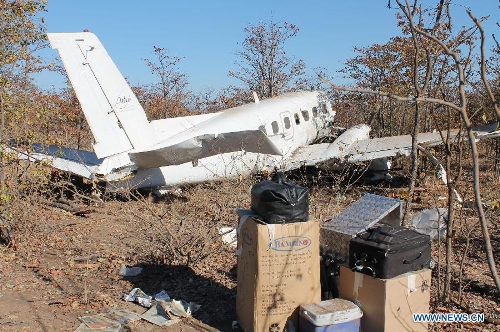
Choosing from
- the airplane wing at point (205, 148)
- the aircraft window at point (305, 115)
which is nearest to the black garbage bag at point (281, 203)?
the airplane wing at point (205, 148)

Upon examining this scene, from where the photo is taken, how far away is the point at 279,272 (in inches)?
173

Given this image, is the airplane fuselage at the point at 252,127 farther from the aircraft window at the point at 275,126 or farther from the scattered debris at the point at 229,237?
the scattered debris at the point at 229,237

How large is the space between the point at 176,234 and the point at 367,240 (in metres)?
3.05

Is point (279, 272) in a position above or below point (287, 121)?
below

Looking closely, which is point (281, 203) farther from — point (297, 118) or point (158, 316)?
point (297, 118)

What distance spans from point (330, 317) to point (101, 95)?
24.5 ft

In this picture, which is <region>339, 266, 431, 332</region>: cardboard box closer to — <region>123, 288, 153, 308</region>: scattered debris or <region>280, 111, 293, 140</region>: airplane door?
<region>123, 288, 153, 308</region>: scattered debris

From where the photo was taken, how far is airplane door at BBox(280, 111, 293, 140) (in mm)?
13586

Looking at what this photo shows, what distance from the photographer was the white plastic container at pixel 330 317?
4.14 meters

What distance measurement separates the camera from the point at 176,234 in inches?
263

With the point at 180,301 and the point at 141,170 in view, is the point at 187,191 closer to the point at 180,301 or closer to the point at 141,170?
the point at 141,170

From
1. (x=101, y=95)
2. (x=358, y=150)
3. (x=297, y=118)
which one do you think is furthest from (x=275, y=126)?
(x=101, y=95)

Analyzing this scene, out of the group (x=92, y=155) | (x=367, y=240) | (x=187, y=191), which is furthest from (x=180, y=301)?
(x=92, y=155)

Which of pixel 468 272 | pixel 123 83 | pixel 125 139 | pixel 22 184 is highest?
pixel 123 83
